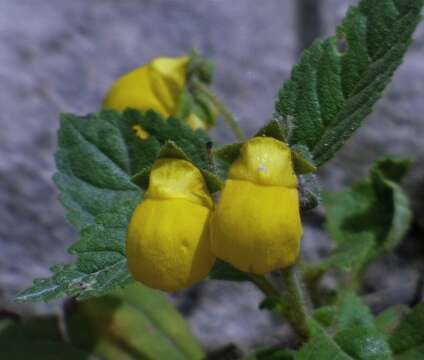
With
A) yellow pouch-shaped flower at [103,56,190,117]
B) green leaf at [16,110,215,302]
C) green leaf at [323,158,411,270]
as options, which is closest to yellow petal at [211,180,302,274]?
green leaf at [16,110,215,302]

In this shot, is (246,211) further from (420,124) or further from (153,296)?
(420,124)

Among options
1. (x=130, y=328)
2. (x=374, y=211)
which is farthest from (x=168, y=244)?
(x=374, y=211)

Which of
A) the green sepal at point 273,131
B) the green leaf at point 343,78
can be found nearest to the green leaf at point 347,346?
the green leaf at point 343,78

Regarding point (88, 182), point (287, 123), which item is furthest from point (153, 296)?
point (287, 123)

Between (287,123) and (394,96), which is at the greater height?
(287,123)

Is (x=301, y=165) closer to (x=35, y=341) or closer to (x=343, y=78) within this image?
(x=343, y=78)
